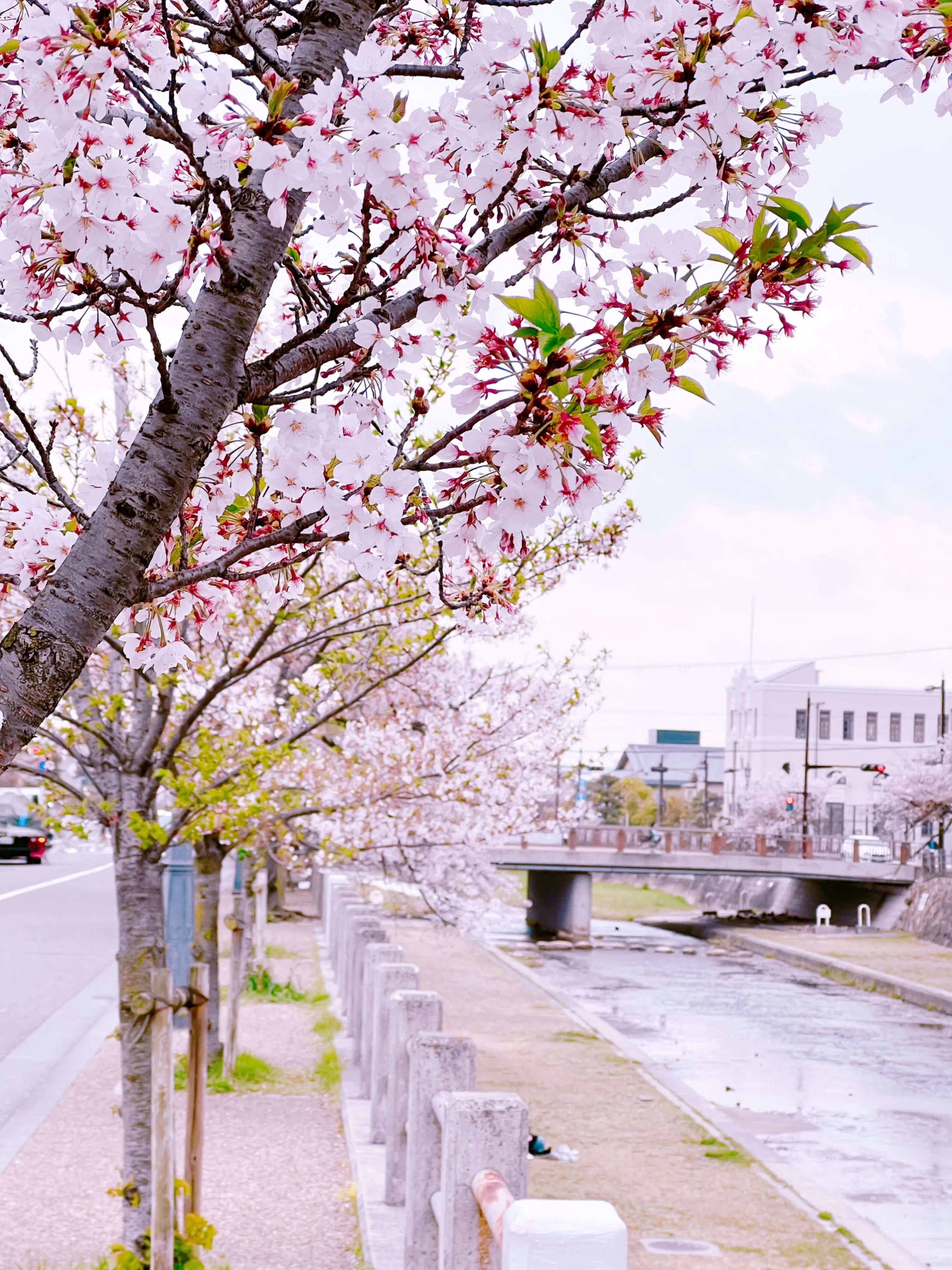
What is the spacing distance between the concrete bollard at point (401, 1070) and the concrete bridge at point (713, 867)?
31.3 meters

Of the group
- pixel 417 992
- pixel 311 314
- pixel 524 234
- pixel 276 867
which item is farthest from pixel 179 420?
pixel 276 867

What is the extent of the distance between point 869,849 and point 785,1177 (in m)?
50.2

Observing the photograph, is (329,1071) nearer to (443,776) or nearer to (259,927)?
(443,776)

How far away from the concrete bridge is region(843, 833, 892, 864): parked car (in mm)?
1142

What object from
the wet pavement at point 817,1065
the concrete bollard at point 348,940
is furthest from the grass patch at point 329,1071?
the wet pavement at point 817,1065

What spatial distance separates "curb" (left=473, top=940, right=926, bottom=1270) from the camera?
7613mm

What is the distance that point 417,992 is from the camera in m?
7.20

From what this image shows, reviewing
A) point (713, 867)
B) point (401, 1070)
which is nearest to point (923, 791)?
point (713, 867)

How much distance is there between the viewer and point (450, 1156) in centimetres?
412

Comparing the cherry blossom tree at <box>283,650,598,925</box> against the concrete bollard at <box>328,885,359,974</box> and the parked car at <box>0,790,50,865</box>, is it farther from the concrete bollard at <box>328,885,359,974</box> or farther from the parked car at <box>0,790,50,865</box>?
the parked car at <box>0,790,50,865</box>

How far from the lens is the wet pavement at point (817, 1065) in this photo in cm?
1053

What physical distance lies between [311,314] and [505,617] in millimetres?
1007

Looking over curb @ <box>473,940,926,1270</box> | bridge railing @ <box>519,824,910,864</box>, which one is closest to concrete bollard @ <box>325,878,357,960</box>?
curb @ <box>473,940,926,1270</box>

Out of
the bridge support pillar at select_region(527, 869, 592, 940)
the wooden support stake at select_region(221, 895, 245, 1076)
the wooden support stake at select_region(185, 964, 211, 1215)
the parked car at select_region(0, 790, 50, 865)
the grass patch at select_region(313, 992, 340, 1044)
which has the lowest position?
the bridge support pillar at select_region(527, 869, 592, 940)
